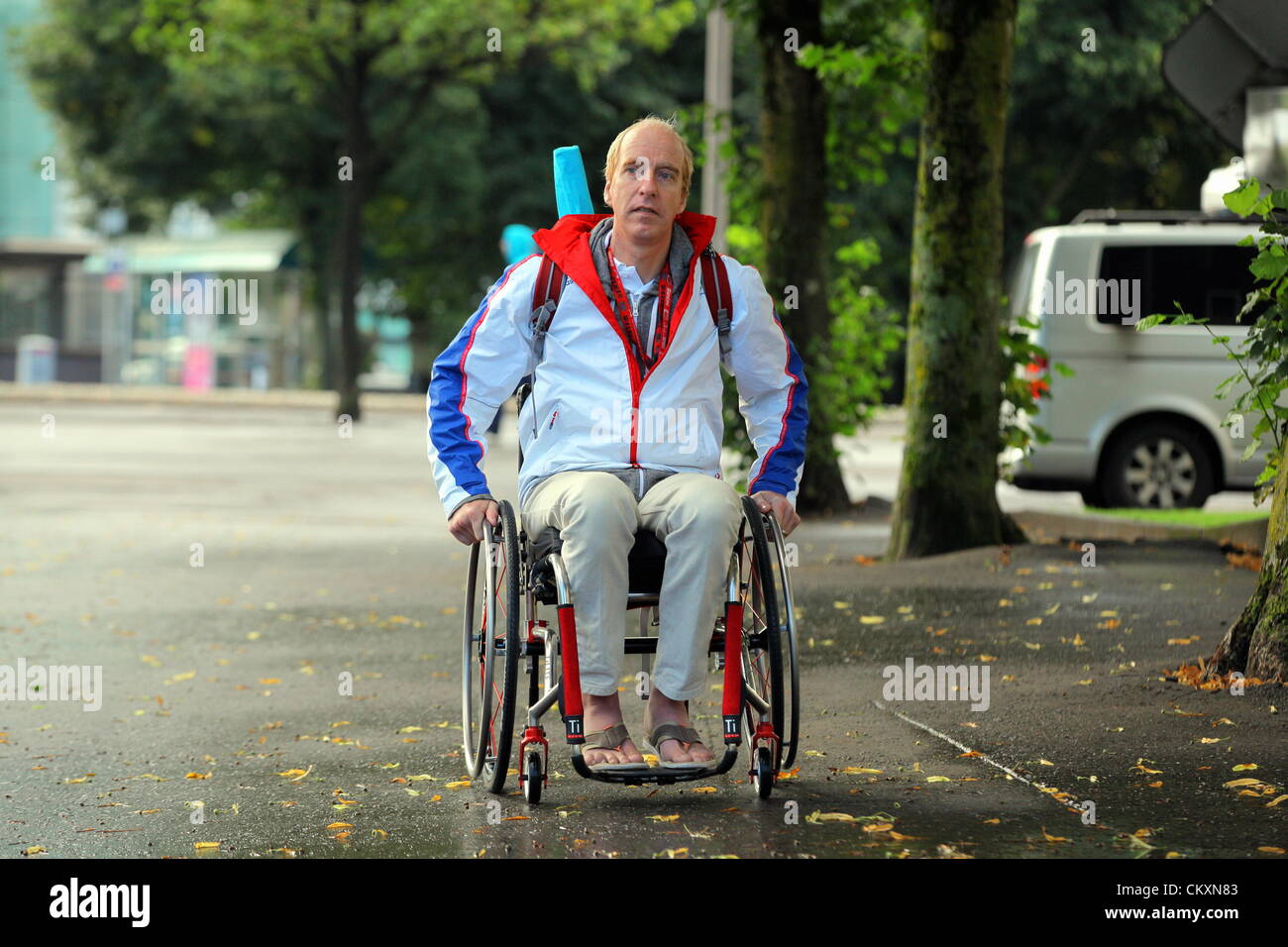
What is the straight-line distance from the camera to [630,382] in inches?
212

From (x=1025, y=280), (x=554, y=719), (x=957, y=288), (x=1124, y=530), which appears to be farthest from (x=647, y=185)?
(x=1025, y=280)

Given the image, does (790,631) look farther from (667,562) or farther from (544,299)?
(544,299)

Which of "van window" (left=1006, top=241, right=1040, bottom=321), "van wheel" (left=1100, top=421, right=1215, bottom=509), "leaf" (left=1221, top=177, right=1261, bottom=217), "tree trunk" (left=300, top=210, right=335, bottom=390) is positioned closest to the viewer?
"leaf" (left=1221, top=177, right=1261, bottom=217)

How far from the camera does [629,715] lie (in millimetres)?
6883

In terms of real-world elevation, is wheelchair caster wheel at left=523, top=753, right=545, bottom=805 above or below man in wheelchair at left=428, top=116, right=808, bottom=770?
below

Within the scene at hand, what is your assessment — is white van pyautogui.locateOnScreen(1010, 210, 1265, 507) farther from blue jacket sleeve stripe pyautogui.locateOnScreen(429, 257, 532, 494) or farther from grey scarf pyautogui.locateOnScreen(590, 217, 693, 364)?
blue jacket sleeve stripe pyautogui.locateOnScreen(429, 257, 532, 494)

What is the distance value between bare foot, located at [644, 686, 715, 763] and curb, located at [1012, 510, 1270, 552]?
21.0 ft

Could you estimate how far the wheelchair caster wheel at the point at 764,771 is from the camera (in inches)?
207

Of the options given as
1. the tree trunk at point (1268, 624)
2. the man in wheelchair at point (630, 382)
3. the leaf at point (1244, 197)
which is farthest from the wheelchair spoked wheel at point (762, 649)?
the leaf at point (1244, 197)

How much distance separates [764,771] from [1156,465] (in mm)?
9936

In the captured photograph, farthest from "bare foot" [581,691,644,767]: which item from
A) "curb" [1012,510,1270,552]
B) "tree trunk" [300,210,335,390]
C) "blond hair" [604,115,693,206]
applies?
"tree trunk" [300,210,335,390]

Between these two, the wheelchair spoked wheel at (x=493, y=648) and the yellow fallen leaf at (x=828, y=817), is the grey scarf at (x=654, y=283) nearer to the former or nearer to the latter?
the wheelchair spoked wheel at (x=493, y=648)

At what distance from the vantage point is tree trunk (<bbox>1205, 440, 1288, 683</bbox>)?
6.54 metres

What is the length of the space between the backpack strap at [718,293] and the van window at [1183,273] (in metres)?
9.52
